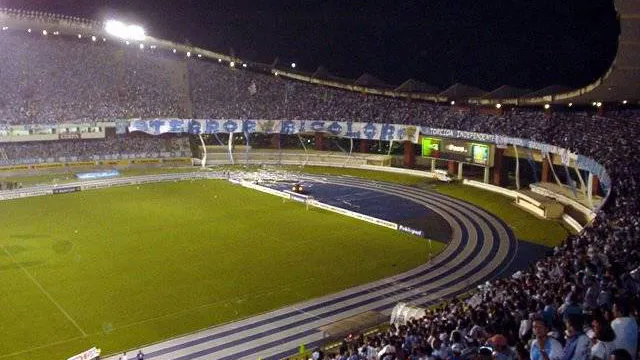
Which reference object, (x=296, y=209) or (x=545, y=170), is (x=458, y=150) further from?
(x=296, y=209)

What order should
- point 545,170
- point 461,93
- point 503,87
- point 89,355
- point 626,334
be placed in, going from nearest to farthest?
point 626,334 < point 89,355 < point 545,170 < point 503,87 < point 461,93

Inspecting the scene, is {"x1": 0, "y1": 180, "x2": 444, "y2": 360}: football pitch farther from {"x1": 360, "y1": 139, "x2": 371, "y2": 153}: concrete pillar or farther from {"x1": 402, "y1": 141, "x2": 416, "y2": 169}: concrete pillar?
{"x1": 360, "y1": 139, "x2": 371, "y2": 153}: concrete pillar

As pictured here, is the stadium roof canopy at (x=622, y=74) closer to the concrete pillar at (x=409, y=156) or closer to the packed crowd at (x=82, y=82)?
the concrete pillar at (x=409, y=156)

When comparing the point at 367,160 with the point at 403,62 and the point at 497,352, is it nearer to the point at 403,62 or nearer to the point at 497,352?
the point at 403,62

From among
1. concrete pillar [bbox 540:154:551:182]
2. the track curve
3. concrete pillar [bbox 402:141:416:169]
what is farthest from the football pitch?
concrete pillar [bbox 402:141:416:169]

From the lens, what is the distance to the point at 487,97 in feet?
168

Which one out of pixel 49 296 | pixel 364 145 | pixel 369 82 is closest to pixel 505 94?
pixel 364 145

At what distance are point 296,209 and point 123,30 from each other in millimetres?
36922

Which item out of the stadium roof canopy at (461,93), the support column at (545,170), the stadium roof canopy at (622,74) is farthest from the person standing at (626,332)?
the stadium roof canopy at (461,93)

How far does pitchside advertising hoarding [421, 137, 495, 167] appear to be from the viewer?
1796 inches

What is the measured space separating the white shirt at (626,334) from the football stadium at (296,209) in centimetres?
2

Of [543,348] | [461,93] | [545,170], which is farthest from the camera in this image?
[461,93]

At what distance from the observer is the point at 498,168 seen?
1805 inches

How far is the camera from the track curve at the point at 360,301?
19047 mm
